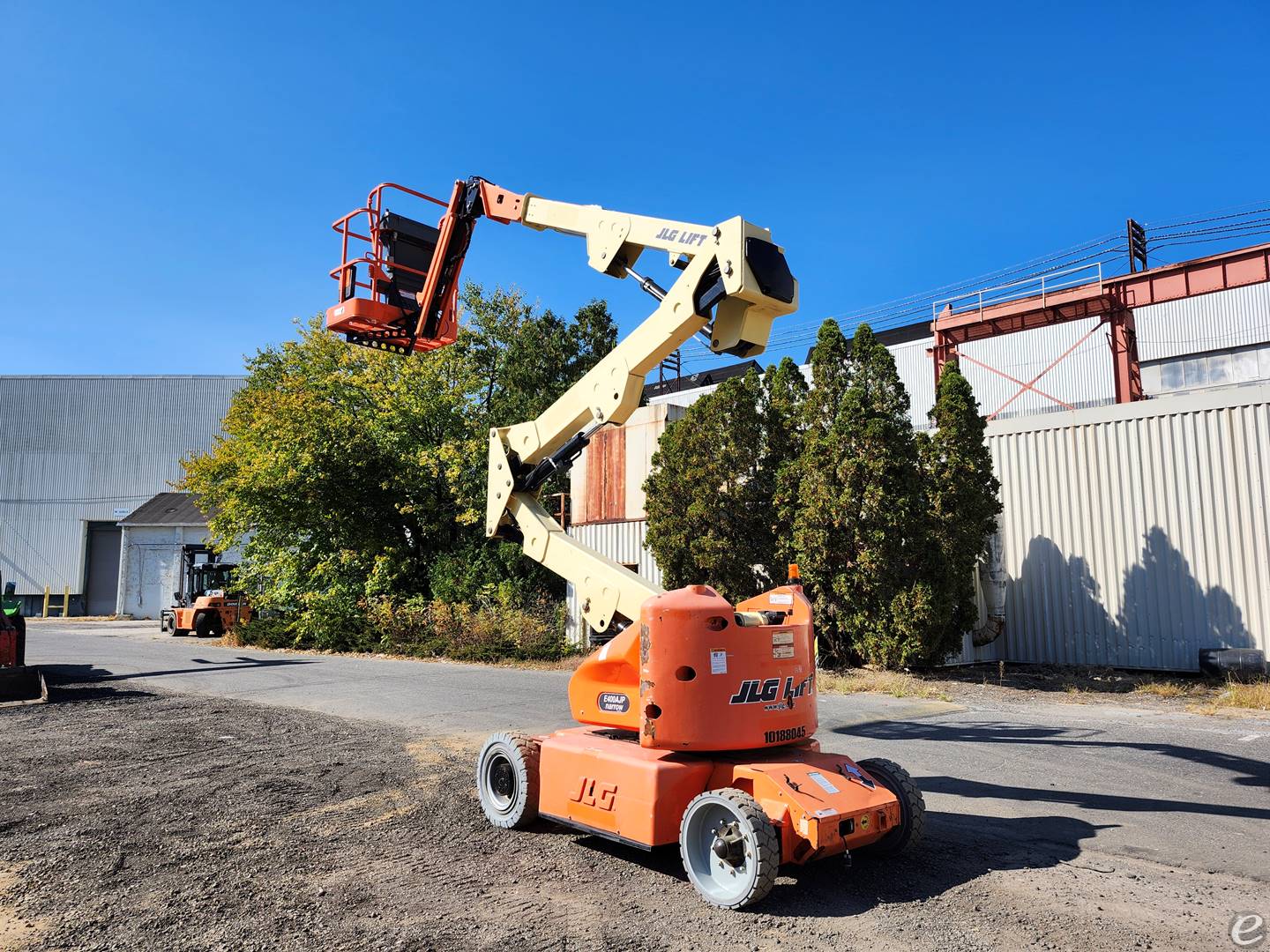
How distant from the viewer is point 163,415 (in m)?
54.3

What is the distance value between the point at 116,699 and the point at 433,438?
15.0 m

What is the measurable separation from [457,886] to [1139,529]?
15.6 m

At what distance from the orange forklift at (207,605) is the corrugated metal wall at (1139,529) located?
2515 centimetres

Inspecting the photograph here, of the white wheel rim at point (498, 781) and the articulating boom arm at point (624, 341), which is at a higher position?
the articulating boom arm at point (624, 341)

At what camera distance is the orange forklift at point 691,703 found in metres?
5.12

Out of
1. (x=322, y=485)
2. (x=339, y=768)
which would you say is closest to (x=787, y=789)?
(x=339, y=768)

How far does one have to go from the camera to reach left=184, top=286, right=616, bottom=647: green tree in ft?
84.2

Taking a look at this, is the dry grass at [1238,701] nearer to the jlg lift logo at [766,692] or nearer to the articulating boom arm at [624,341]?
the jlg lift logo at [766,692]

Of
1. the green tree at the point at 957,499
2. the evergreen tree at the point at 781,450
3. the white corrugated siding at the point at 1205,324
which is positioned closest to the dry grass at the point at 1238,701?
the green tree at the point at 957,499

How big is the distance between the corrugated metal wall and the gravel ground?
459 inches

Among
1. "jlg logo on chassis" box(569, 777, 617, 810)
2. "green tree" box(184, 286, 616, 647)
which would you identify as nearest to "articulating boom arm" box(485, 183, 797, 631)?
"jlg logo on chassis" box(569, 777, 617, 810)

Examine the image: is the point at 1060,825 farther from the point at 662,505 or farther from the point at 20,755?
the point at 662,505

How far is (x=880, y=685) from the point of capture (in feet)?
48.7

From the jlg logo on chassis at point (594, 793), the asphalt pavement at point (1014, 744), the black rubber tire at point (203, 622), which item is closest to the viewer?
the jlg logo on chassis at point (594, 793)
